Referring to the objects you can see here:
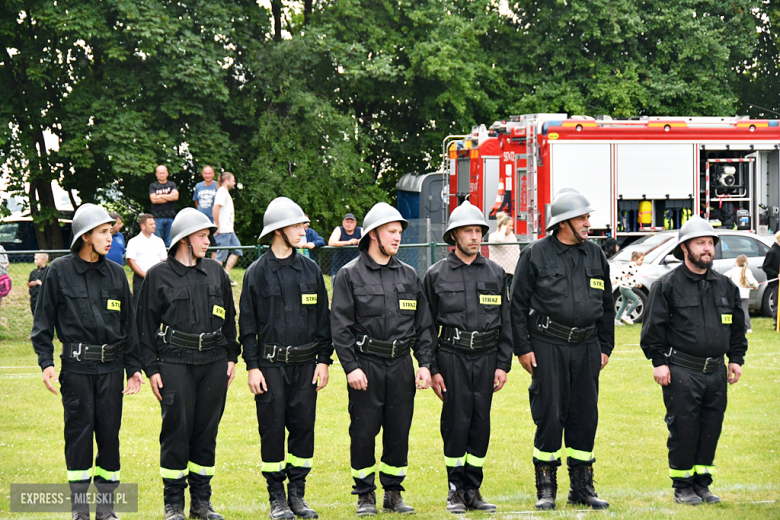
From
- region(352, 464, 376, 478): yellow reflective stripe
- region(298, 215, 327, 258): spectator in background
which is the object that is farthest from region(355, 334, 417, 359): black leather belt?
region(298, 215, 327, 258): spectator in background

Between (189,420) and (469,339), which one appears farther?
(469,339)

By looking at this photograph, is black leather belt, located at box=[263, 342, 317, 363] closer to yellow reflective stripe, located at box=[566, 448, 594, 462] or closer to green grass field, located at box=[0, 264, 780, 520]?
green grass field, located at box=[0, 264, 780, 520]

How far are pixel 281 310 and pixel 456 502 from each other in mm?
1753

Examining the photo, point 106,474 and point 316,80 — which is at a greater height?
point 316,80

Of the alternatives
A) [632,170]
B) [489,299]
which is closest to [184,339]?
[489,299]

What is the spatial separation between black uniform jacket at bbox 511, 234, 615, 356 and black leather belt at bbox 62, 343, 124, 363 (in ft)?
8.95

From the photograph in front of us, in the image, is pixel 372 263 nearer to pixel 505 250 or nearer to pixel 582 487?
pixel 582 487

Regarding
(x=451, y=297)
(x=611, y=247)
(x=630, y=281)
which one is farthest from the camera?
(x=611, y=247)

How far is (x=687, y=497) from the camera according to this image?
635cm

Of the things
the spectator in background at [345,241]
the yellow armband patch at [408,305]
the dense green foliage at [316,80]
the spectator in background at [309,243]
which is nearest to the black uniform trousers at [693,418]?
the yellow armband patch at [408,305]

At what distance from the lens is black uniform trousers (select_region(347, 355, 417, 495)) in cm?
617

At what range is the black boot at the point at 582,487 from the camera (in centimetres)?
632

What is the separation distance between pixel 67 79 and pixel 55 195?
3.83 metres

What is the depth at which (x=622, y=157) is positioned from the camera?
17.9 m
